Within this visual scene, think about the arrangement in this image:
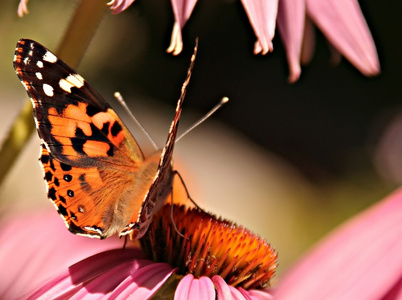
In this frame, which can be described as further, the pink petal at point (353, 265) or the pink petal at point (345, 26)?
the pink petal at point (345, 26)

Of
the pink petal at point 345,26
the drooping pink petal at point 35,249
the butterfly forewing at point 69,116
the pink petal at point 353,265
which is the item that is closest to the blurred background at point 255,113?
the drooping pink petal at point 35,249

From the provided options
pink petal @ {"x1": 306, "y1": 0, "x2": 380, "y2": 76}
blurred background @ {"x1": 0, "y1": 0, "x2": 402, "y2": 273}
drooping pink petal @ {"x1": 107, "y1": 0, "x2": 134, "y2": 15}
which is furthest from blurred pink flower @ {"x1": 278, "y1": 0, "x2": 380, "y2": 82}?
blurred background @ {"x1": 0, "y1": 0, "x2": 402, "y2": 273}

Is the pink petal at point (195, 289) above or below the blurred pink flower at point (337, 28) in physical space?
below

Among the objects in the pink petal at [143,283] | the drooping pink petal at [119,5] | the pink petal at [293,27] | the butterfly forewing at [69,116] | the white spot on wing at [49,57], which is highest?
the pink petal at [293,27]

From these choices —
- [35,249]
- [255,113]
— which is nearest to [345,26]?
[35,249]

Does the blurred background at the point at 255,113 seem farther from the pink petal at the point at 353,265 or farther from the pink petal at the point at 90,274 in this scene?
the pink petal at the point at 353,265

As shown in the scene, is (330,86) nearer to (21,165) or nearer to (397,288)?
(21,165)

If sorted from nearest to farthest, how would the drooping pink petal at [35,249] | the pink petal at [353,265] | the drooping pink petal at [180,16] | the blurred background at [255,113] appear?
the pink petal at [353,265], the drooping pink petal at [180,16], the drooping pink petal at [35,249], the blurred background at [255,113]

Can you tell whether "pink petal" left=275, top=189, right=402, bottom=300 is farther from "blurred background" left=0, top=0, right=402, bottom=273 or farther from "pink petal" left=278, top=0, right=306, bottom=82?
"blurred background" left=0, top=0, right=402, bottom=273
